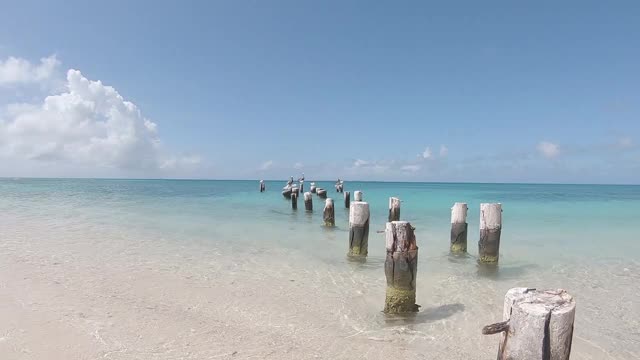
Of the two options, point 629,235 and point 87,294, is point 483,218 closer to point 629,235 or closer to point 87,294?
point 87,294

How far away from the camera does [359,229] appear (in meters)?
11.2

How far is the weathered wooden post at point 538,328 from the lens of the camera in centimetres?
323

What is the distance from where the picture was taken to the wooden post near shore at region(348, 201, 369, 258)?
11156 millimetres

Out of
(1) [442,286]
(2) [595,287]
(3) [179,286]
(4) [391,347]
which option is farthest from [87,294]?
(2) [595,287]

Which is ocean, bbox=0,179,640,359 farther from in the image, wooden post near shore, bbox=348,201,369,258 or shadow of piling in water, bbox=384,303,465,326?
wooden post near shore, bbox=348,201,369,258

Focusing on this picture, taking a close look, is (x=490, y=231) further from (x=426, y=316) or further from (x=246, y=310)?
(x=246, y=310)

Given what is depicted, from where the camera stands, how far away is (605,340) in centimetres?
603

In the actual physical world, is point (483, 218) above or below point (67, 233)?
above

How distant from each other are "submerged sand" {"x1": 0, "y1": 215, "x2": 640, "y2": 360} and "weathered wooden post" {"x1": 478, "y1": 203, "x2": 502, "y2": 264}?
1.66 m

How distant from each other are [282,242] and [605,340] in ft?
31.6

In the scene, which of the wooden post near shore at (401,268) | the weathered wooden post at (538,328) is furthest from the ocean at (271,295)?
the weathered wooden post at (538,328)

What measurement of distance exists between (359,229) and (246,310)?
16.3 feet

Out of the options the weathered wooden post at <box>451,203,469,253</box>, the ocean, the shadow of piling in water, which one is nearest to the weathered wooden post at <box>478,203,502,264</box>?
the ocean

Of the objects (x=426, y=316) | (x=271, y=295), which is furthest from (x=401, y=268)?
(x=271, y=295)
